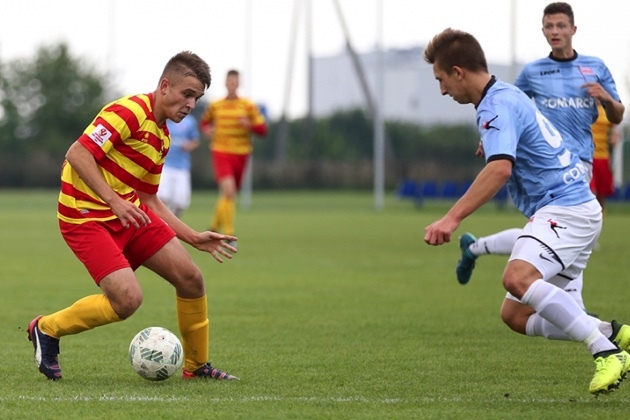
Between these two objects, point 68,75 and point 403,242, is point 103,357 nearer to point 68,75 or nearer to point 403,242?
point 403,242

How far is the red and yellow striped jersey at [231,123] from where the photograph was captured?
1727 centimetres

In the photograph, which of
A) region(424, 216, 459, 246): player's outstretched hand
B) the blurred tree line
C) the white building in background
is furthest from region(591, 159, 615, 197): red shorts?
the white building in background

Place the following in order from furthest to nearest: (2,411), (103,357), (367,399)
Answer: (103,357) < (367,399) < (2,411)

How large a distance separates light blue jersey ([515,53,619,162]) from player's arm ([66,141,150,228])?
151 inches

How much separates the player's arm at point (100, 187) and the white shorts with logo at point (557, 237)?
6.40ft

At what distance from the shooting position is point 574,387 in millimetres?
6020

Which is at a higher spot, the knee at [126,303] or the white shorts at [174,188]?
the knee at [126,303]

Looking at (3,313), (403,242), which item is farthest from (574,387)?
(403,242)

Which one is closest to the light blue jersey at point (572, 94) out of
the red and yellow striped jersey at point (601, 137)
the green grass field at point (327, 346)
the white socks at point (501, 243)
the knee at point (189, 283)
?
the white socks at point (501, 243)

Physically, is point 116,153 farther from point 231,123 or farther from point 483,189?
point 231,123

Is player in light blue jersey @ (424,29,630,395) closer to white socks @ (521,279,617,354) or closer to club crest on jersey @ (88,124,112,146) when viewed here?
white socks @ (521,279,617,354)

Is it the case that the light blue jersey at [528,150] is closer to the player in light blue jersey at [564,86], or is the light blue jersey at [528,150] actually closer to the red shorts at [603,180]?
the player in light blue jersey at [564,86]

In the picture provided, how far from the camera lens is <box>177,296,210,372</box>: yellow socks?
6.32 meters

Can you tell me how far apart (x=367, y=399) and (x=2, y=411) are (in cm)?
175
